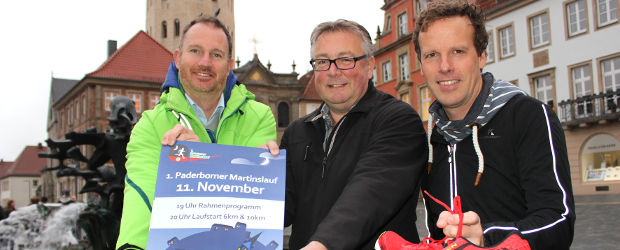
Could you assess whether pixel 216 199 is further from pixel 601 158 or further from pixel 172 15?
pixel 172 15

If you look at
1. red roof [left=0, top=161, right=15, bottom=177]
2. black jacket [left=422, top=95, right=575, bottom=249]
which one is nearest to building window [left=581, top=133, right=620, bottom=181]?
black jacket [left=422, top=95, right=575, bottom=249]

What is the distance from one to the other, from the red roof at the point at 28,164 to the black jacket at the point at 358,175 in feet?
286

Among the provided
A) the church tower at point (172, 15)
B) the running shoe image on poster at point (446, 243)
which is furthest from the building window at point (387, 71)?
the running shoe image on poster at point (446, 243)

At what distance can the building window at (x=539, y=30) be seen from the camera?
74.6 ft

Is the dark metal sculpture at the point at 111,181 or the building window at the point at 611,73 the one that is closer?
the dark metal sculpture at the point at 111,181

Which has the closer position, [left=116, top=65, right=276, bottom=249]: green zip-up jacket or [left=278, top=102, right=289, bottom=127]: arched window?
[left=116, top=65, right=276, bottom=249]: green zip-up jacket

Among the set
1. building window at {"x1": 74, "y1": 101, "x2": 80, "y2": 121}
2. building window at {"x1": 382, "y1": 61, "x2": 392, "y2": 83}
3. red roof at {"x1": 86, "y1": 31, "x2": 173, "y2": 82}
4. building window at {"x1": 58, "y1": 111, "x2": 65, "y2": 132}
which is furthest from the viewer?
building window at {"x1": 58, "y1": 111, "x2": 65, "y2": 132}

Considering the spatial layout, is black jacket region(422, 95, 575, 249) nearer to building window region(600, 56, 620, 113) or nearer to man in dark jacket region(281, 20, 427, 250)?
man in dark jacket region(281, 20, 427, 250)

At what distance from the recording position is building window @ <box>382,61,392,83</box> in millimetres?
30812

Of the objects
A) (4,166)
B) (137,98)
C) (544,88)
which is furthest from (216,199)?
(4,166)

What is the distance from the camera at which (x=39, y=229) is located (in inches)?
396

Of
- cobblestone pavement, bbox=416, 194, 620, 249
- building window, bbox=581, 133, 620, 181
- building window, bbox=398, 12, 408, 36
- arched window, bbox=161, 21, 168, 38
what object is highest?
arched window, bbox=161, 21, 168, 38

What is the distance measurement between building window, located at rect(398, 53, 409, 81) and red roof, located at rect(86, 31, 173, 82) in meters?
19.8

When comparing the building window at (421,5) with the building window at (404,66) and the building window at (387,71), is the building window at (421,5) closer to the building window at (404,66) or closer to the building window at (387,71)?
the building window at (404,66)
